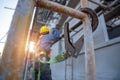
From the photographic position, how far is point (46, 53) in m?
3.73

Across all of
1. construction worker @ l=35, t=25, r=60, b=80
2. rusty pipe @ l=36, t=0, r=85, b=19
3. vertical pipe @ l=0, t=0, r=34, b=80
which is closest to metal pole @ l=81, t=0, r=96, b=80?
rusty pipe @ l=36, t=0, r=85, b=19

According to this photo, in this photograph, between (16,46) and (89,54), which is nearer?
(16,46)

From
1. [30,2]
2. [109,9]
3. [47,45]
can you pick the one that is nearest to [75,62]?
[47,45]

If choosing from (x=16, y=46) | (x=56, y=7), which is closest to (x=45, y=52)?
(x=56, y=7)

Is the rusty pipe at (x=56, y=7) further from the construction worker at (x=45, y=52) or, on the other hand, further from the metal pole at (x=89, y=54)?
the construction worker at (x=45, y=52)

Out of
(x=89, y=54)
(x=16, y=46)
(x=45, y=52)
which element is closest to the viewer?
(x=16, y=46)

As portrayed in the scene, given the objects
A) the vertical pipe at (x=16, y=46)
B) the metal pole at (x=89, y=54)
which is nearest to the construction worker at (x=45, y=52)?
the metal pole at (x=89, y=54)

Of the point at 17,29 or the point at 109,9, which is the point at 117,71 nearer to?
the point at 109,9

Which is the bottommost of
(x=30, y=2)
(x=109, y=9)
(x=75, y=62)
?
(x=75, y=62)

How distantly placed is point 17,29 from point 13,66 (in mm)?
244

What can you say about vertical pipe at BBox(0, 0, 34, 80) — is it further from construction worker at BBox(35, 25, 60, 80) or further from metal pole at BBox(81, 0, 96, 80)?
construction worker at BBox(35, 25, 60, 80)

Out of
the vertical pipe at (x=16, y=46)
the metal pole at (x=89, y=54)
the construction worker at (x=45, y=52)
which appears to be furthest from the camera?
the construction worker at (x=45, y=52)

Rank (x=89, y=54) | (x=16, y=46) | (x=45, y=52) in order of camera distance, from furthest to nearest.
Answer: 1. (x=45, y=52)
2. (x=89, y=54)
3. (x=16, y=46)

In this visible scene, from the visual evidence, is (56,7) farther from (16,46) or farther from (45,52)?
(45,52)
